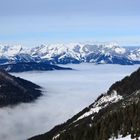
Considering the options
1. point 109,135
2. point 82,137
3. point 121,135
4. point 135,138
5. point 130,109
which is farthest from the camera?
point 82,137

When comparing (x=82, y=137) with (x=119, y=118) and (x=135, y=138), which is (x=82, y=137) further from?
(x=135, y=138)

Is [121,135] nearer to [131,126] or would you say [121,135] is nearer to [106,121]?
[131,126]

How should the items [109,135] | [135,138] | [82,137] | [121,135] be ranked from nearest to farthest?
[135,138] < [121,135] < [109,135] < [82,137]

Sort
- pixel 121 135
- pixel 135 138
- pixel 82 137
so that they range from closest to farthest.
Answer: pixel 135 138
pixel 121 135
pixel 82 137

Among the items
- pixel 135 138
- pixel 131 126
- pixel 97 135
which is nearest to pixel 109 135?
pixel 131 126

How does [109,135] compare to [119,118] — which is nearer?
[109,135]

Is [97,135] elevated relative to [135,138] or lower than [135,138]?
lower

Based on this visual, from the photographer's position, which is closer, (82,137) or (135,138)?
(135,138)

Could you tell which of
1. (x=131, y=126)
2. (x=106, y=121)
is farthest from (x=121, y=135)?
(x=106, y=121)

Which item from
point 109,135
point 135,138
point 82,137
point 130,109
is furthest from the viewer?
point 82,137

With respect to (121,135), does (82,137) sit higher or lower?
lower
